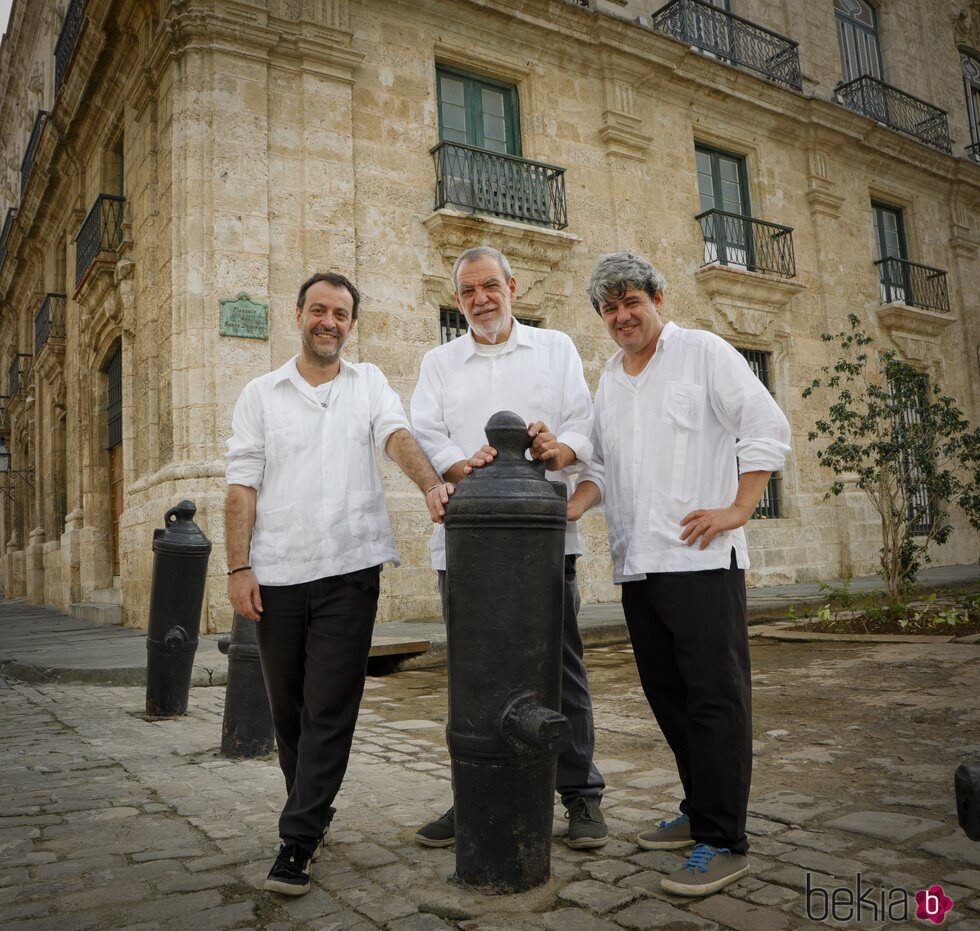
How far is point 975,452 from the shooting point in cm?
943

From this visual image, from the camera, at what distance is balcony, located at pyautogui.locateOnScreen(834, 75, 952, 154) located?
16.0 m

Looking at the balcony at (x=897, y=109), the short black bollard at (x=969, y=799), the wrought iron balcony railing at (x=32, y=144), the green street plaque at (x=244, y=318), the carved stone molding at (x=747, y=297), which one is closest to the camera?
the short black bollard at (x=969, y=799)

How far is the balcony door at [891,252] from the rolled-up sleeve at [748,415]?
1492cm

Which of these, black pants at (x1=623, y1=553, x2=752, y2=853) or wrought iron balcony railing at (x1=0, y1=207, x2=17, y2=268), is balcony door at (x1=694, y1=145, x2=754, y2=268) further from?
wrought iron balcony railing at (x1=0, y1=207, x2=17, y2=268)

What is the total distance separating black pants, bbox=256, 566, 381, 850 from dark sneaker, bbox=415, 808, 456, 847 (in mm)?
301

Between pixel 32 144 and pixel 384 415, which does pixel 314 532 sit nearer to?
pixel 384 415

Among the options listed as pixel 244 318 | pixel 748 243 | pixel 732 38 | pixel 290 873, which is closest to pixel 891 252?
pixel 748 243

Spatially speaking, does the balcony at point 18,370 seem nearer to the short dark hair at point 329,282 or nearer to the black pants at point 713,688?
the short dark hair at point 329,282

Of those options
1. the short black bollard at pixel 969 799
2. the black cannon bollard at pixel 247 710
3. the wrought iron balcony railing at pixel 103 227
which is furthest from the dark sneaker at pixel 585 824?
the wrought iron balcony railing at pixel 103 227

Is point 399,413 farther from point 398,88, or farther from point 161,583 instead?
point 398,88

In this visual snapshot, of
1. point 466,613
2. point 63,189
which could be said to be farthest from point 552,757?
point 63,189

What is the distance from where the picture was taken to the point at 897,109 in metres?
16.8

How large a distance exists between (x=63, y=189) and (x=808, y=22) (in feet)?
44.0

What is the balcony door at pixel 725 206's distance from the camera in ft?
44.4
